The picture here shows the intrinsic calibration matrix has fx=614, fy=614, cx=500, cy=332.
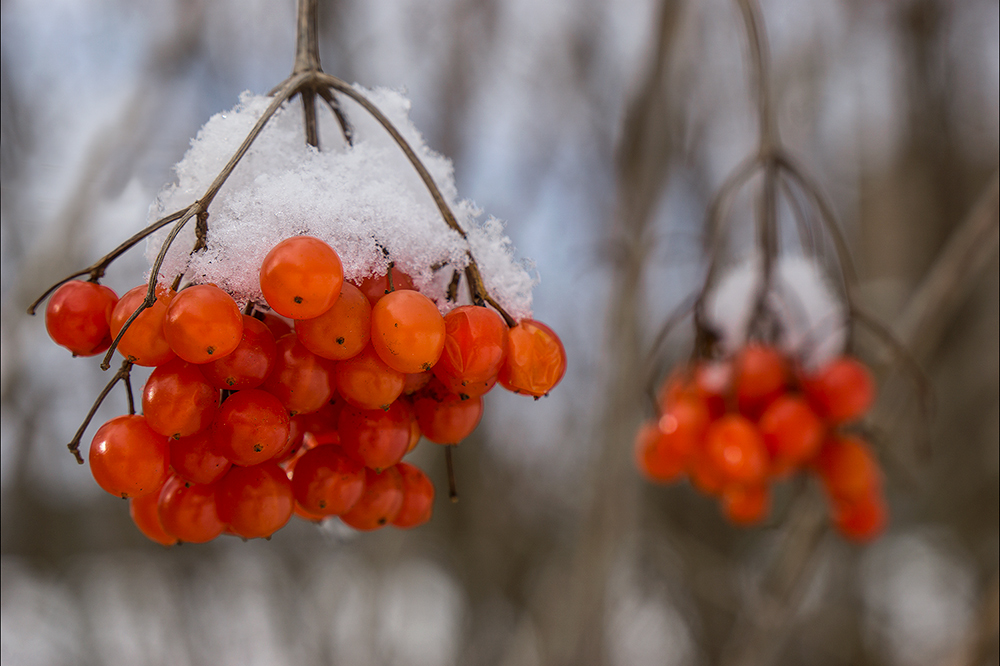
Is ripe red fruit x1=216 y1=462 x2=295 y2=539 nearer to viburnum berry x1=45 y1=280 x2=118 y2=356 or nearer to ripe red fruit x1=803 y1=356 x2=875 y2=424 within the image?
viburnum berry x1=45 y1=280 x2=118 y2=356

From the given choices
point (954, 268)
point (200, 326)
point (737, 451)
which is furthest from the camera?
point (954, 268)

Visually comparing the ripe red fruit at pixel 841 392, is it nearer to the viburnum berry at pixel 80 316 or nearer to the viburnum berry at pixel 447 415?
the viburnum berry at pixel 447 415

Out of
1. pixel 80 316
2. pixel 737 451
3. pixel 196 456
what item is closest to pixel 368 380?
pixel 196 456

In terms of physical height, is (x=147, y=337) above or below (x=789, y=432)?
above

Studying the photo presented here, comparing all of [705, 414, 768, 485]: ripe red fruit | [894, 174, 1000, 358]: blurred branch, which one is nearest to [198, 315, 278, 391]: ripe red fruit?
[705, 414, 768, 485]: ripe red fruit

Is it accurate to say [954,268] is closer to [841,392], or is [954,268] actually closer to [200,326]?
[841,392]

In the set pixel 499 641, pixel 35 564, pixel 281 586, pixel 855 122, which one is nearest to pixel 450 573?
pixel 499 641

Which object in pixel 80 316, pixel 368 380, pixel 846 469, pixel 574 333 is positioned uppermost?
pixel 574 333

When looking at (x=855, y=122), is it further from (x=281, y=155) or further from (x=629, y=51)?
(x=281, y=155)
